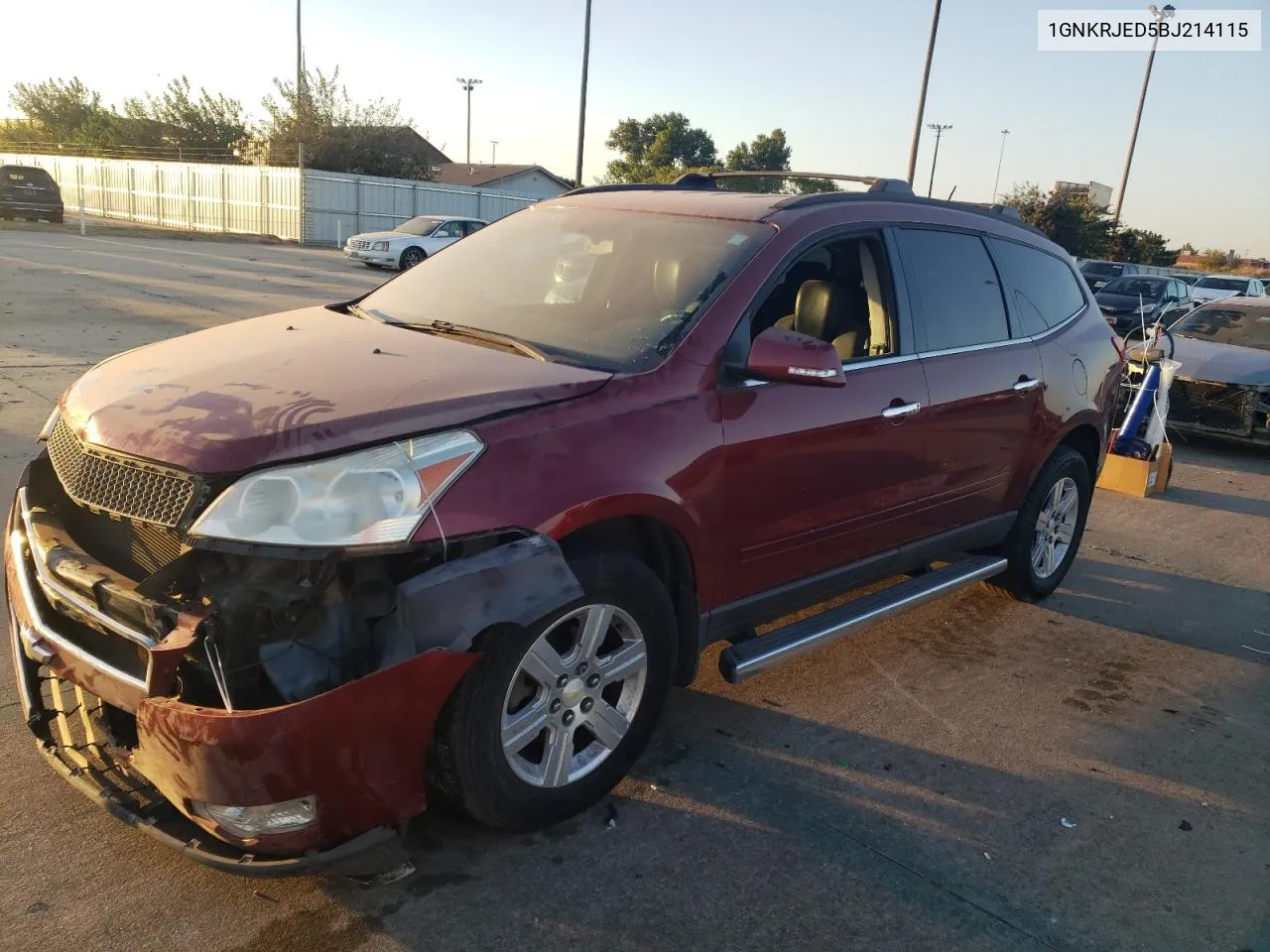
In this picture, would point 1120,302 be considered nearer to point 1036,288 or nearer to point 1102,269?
point 1102,269

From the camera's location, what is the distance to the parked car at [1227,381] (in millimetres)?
9531

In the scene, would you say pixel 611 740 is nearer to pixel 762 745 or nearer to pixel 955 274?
pixel 762 745

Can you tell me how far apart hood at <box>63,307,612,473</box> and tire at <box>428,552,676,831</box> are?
1.91 feet

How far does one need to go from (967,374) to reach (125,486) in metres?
3.27

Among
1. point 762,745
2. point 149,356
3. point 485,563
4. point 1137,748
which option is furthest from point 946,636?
point 149,356

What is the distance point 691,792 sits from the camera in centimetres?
321

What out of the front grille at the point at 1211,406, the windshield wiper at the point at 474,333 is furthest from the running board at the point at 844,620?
the front grille at the point at 1211,406

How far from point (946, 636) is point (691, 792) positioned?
2.10m

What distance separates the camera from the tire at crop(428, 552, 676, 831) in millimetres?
2580

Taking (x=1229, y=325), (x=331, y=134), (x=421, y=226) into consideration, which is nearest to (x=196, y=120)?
(x=331, y=134)

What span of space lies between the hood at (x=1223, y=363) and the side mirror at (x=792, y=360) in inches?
324

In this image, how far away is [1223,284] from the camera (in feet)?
82.3

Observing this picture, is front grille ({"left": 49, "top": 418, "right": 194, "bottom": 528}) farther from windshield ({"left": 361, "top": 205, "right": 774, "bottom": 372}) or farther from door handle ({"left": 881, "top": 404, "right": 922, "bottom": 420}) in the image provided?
door handle ({"left": 881, "top": 404, "right": 922, "bottom": 420})

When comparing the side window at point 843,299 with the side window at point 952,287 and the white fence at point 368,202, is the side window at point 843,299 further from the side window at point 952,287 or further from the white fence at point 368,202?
the white fence at point 368,202
